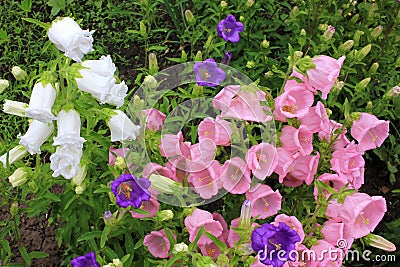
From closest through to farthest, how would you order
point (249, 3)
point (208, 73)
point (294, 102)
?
point (294, 102)
point (208, 73)
point (249, 3)

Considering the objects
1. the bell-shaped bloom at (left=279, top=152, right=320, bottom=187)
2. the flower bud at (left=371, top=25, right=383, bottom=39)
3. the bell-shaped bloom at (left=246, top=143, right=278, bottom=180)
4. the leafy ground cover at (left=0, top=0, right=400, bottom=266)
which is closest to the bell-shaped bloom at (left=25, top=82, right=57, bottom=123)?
the leafy ground cover at (left=0, top=0, right=400, bottom=266)

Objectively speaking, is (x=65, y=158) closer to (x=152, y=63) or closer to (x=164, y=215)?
(x=164, y=215)

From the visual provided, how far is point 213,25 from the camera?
3787 mm

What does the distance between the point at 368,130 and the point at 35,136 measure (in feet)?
5.15

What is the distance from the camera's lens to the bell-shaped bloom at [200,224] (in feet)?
6.75

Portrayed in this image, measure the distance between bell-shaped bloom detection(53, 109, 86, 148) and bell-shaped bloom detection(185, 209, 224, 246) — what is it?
1.90 ft

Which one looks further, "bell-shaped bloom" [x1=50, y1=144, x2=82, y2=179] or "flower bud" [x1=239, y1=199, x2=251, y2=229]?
"flower bud" [x1=239, y1=199, x2=251, y2=229]

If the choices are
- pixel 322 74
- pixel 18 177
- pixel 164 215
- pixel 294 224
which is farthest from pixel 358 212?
pixel 18 177

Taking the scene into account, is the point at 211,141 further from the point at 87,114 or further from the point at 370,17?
the point at 370,17

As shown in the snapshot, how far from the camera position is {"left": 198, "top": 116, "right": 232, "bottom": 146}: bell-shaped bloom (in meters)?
2.16

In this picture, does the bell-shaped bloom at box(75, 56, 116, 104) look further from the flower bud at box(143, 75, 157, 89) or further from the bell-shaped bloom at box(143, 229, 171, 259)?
the bell-shaped bloom at box(143, 229, 171, 259)

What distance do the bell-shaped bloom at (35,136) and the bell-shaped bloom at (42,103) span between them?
14 centimetres

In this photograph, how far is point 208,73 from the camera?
Result: 251cm

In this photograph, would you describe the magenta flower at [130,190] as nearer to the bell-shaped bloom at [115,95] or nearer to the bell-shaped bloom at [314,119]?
the bell-shaped bloom at [115,95]
